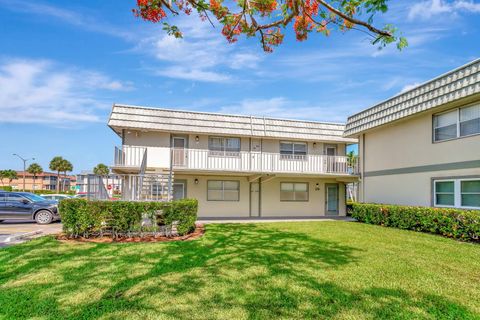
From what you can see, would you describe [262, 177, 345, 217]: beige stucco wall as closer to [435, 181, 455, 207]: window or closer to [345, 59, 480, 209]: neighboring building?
[345, 59, 480, 209]: neighboring building

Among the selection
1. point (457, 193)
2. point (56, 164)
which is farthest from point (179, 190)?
point (56, 164)

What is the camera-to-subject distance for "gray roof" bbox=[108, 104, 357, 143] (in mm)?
15852

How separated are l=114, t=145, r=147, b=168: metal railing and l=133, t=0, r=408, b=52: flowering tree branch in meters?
10.3

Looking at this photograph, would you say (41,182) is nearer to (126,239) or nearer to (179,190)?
(179,190)

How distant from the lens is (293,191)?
749 inches

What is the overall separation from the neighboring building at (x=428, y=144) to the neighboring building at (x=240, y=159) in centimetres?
265

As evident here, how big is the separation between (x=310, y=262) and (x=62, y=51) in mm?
12488

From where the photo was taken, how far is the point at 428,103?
39.3ft

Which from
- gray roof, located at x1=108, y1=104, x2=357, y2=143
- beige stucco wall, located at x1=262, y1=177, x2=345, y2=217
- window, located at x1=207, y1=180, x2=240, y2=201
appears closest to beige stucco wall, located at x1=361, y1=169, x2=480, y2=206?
beige stucco wall, located at x1=262, y1=177, x2=345, y2=217

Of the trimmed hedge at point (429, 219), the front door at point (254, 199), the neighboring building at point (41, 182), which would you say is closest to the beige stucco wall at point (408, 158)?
the trimmed hedge at point (429, 219)

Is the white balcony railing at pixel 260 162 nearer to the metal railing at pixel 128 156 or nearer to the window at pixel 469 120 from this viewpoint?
the metal railing at pixel 128 156

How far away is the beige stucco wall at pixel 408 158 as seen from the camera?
449 inches

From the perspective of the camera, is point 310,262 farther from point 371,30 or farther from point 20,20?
point 20,20

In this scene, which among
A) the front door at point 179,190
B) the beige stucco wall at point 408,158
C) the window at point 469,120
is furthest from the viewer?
the front door at point 179,190
